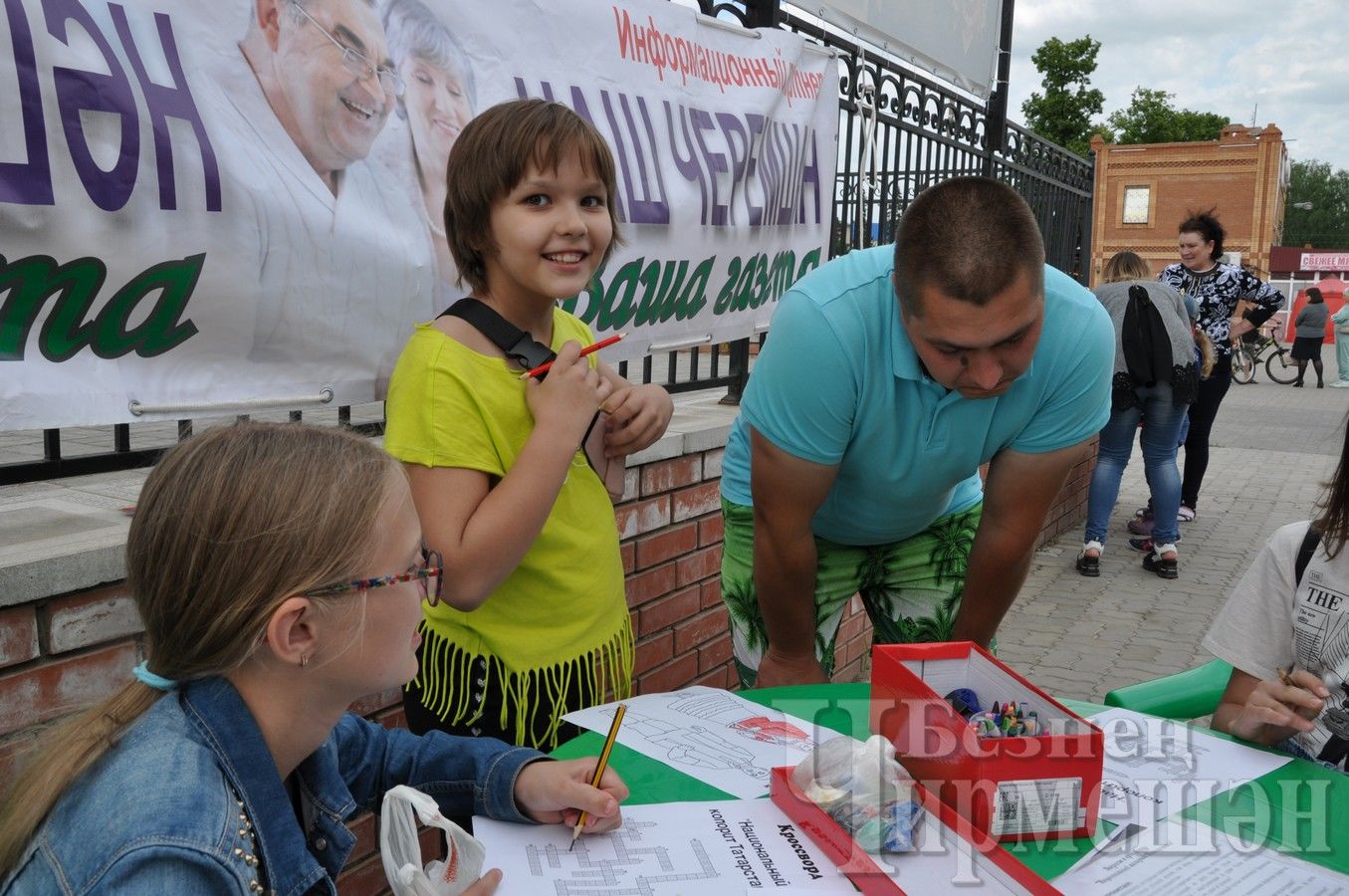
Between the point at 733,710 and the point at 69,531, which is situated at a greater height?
the point at 69,531

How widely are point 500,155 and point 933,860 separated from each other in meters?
1.25

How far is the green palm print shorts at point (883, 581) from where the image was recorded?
240 cm

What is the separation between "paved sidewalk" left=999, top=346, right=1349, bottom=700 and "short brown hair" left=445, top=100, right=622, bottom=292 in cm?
159

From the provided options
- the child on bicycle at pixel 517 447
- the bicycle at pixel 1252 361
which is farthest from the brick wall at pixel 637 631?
the bicycle at pixel 1252 361

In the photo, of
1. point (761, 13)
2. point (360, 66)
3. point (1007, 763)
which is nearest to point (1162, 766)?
point (1007, 763)

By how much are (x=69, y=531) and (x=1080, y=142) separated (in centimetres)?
3775

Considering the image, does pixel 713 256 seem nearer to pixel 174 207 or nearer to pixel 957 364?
pixel 957 364

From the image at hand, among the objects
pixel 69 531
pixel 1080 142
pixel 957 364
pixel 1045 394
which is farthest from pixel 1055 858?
pixel 1080 142

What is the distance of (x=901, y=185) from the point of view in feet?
15.5

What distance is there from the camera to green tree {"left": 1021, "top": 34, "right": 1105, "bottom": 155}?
33.7m

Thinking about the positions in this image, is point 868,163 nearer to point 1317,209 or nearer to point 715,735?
point 715,735

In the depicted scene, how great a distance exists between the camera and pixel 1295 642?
1832mm

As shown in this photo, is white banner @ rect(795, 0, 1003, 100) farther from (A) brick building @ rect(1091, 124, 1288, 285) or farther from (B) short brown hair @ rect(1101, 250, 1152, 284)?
(A) brick building @ rect(1091, 124, 1288, 285)

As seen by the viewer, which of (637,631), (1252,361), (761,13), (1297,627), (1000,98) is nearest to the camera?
(1297,627)
